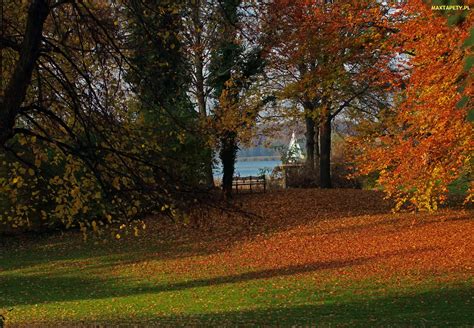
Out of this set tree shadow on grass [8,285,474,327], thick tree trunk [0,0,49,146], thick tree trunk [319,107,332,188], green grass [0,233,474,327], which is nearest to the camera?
thick tree trunk [0,0,49,146]

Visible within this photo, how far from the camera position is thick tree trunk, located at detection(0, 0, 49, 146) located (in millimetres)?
6824

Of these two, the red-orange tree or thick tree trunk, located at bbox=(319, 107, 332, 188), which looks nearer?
the red-orange tree

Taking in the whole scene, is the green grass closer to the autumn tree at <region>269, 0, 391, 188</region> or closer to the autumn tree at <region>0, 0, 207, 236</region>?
the autumn tree at <region>0, 0, 207, 236</region>

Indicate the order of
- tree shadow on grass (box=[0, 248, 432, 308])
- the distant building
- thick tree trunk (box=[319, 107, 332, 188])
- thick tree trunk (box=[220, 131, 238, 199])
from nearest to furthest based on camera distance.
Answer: tree shadow on grass (box=[0, 248, 432, 308]) < thick tree trunk (box=[220, 131, 238, 199]) < thick tree trunk (box=[319, 107, 332, 188]) < the distant building

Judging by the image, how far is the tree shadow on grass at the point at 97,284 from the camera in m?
15.1

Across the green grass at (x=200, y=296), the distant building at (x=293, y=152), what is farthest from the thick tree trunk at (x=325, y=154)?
the green grass at (x=200, y=296)

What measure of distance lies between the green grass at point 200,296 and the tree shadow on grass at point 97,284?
3cm

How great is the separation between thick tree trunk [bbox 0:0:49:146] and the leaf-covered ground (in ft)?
7.41

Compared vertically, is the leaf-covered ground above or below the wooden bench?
below

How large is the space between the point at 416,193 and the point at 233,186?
54.8ft

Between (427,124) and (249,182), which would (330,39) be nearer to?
(427,124)

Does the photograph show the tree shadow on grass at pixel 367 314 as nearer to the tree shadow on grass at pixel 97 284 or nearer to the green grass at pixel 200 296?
the green grass at pixel 200 296

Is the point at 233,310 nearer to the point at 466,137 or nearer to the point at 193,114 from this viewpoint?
the point at 466,137

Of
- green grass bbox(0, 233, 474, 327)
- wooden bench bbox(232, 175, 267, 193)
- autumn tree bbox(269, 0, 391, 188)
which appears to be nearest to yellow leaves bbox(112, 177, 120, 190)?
green grass bbox(0, 233, 474, 327)
